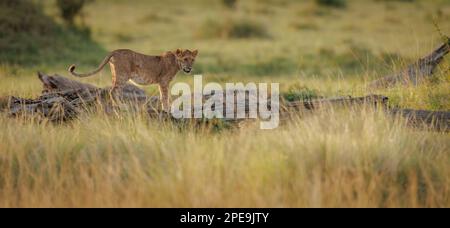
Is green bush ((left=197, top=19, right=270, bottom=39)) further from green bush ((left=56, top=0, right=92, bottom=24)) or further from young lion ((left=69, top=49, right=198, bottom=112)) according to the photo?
young lion ((left=69, top=49, right=198, bottom=112))

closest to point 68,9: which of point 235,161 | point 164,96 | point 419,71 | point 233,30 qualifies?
point 233,30

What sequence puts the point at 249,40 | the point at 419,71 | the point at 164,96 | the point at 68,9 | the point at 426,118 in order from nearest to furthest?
the point at 426,118
the point at 164,96
the point at 419,71
the point at 249,40
the point at 68,9

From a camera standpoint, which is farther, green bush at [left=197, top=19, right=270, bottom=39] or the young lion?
green bush at [left=197, top=19, right=270, bottom=39]

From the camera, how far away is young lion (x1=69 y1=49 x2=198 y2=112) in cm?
948

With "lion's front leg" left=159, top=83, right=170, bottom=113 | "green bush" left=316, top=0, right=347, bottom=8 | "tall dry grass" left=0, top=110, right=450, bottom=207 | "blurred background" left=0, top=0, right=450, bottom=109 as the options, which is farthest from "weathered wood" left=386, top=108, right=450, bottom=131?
"green bush" left=316, top=0, right=347, bottom=8

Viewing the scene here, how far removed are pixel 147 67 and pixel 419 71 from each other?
403cm

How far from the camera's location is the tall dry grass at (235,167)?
547cm

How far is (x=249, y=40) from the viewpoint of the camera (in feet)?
74.5

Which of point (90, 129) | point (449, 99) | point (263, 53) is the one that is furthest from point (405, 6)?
point (90, 129)

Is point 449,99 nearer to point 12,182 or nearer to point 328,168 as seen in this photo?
point 328,168

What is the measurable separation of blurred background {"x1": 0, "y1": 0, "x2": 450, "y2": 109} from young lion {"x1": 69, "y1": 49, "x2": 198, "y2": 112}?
1548 millimetres

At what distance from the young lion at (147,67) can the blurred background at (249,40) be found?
1.55 metres

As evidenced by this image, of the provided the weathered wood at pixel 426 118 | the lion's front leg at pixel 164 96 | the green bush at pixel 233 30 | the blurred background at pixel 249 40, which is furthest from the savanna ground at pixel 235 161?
the green bush at pixel 233 30

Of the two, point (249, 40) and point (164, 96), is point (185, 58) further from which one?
point (249, 40)
